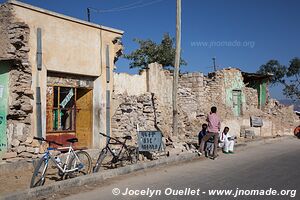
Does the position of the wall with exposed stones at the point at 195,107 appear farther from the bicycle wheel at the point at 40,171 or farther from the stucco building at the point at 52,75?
the bicycle wheel at the point at 40,171

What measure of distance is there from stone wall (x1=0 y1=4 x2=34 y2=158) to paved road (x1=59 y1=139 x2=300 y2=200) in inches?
137

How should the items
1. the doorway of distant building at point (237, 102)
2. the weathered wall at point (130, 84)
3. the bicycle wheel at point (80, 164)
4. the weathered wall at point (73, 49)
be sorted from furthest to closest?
the doorway of distant building at point (237, 102), the weathered wall at point (130, 84), the weathered wall at point (73, 49), the bicycle wheel at point (80, 164)

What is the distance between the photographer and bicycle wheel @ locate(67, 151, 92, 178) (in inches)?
322

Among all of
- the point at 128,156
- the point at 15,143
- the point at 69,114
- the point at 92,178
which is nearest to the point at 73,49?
the point at 69,114

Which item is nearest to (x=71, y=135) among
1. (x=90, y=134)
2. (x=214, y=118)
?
(x=90, y=134)

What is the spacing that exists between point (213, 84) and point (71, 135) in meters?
10.0

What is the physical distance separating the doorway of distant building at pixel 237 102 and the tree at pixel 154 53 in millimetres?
10940

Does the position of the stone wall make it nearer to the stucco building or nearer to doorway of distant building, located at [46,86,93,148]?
the stucco building

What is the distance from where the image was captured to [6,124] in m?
10.0

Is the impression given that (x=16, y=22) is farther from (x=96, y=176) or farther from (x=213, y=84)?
(x=213, y=84)

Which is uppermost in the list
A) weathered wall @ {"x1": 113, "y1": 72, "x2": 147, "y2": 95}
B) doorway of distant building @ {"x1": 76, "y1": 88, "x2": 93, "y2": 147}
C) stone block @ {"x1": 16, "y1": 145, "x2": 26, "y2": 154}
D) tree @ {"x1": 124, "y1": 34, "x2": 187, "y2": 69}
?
tree @ {"x1": 124, "y1": 34, "x2": 187, "y2": 69}

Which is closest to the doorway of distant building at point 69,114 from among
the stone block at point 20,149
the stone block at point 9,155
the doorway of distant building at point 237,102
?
the stone block at point 20,149

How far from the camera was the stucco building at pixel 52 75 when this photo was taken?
10078mm

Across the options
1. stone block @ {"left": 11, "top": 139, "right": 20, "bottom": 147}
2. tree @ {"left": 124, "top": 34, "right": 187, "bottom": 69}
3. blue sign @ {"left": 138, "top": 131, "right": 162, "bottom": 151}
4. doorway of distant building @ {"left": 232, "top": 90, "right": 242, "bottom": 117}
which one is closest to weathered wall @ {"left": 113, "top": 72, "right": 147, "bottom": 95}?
blue sign @ {"left": 138, "top": 131, "right": 162, "bottom": 151}
